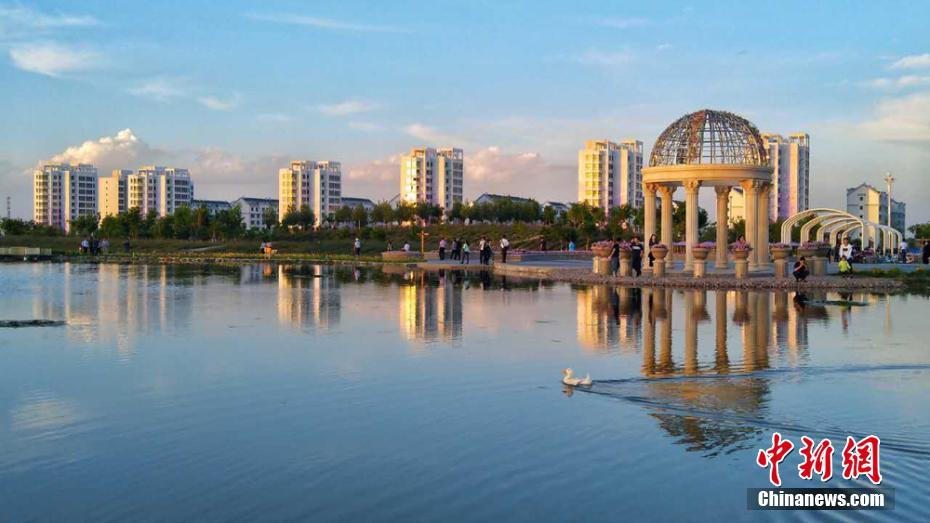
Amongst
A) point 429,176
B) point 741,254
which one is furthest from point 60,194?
point 741,254

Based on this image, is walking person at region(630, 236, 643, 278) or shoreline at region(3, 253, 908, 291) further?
walking person at region(630, 236, 643, 278)

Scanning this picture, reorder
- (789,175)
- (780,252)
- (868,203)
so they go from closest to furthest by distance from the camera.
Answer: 1. (780,252)
2. (868,203)
3. (789,175)

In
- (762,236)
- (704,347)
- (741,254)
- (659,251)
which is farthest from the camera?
(762,236)

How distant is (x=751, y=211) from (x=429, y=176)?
149 meters

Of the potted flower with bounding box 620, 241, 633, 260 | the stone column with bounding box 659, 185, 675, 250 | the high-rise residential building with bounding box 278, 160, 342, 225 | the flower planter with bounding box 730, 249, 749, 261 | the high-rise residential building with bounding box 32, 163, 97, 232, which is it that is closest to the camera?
the flower planter with bounding box 730, 249, 749, 261

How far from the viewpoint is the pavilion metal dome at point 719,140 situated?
107ft

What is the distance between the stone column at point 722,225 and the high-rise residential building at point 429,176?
141861 millimetres

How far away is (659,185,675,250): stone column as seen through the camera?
112ft

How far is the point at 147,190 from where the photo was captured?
625ft

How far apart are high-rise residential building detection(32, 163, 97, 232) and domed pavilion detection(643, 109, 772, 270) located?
183 metres

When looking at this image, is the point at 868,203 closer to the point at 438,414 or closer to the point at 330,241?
the point at 330,241

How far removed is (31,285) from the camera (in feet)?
93.1

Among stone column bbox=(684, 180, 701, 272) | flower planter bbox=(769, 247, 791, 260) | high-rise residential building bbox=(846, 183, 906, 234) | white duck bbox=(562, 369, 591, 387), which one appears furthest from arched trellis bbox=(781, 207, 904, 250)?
high-rise residential building bbox=(846, 183, 906, 234)

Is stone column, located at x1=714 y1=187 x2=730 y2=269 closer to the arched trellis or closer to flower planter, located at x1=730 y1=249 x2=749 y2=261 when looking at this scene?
flower planter, located at x1=730 y1=249 x2=749 y2=261
